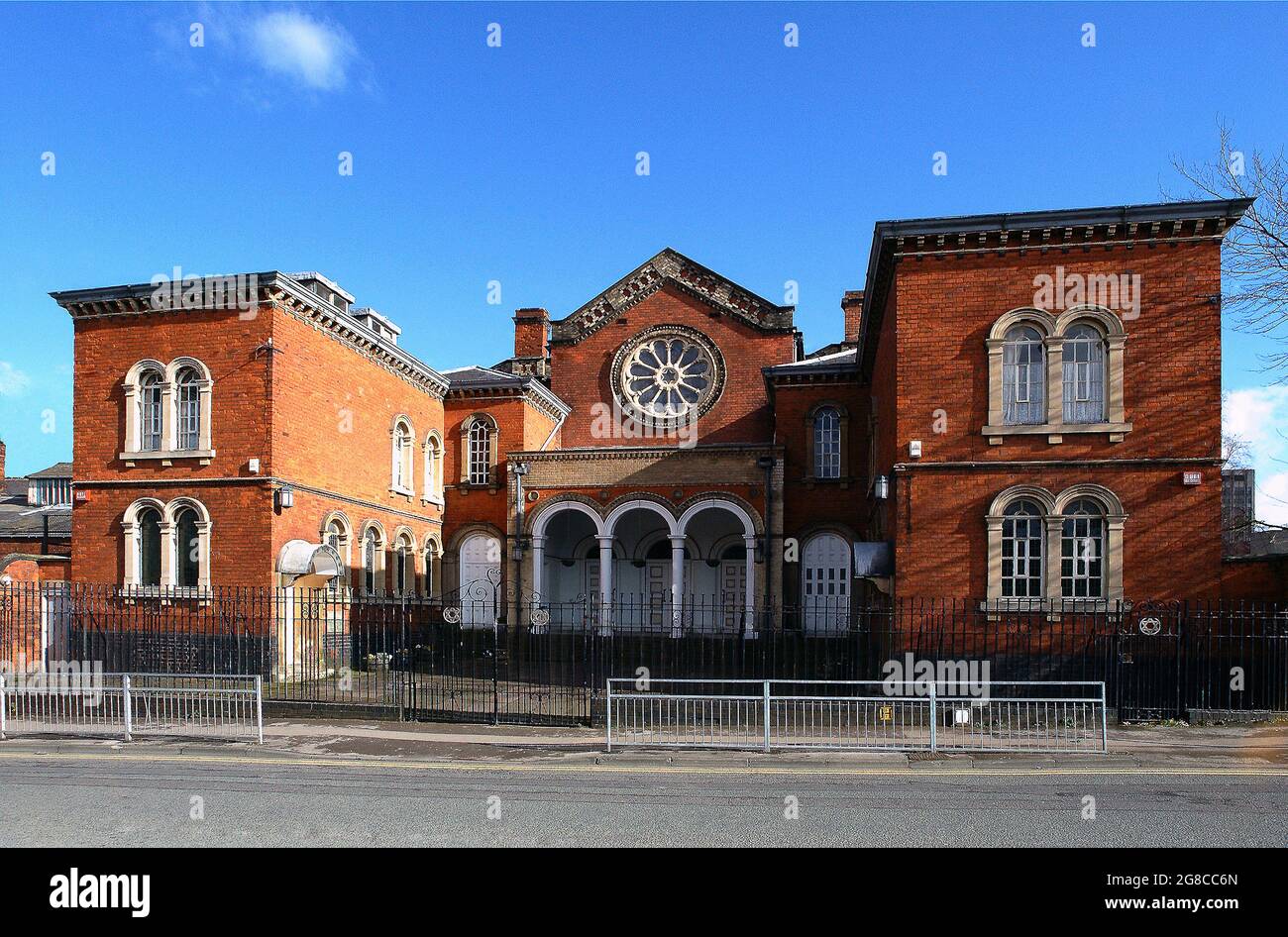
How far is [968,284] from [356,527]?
51.5ft

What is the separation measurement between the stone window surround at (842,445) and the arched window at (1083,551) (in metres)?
9.59

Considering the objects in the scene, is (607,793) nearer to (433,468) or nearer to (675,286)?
(433,468)

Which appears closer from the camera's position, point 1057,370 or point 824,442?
A: point 1057,370

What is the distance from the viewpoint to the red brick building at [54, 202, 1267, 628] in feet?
49.7

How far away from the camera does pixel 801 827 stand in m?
7.85

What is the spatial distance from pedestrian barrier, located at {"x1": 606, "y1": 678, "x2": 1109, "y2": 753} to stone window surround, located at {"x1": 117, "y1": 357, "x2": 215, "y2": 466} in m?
11.3

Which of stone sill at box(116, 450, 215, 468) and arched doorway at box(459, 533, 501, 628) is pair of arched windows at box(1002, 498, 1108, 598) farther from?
stone sill at box(116, 450, 215, 468)

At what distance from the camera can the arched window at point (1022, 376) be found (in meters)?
15.6

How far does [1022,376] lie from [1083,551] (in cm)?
325

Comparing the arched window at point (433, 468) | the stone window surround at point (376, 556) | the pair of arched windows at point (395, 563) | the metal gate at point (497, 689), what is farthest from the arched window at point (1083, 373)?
the arched window at point (433, 468)

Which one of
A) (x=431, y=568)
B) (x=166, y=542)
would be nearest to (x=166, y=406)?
(x=166, y=542)

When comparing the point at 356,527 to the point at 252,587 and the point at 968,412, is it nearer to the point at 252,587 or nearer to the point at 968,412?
the point at 252,587

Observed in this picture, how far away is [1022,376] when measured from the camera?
15602 mm

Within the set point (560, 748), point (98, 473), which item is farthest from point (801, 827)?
point (98, 473)
